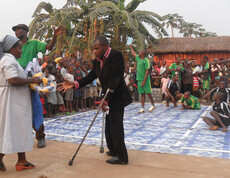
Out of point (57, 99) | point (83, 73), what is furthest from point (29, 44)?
point (83, 73)

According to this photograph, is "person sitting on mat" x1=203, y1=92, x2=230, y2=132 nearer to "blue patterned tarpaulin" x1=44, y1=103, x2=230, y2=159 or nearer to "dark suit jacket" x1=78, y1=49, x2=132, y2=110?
"blue patterned tarpaulin" x1=44, y1=103, x2=230, y2=159

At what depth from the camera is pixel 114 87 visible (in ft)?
11.5

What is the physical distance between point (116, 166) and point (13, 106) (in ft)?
5.09

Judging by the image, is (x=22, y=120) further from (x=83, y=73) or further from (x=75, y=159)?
(x=83, y=73)

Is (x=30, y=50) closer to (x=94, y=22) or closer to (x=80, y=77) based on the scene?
(x=80, y=77)

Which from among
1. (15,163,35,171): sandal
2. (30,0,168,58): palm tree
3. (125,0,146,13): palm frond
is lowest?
(15,163,35,171): sandal

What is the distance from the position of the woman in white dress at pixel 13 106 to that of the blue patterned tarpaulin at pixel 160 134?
1633 millimetres

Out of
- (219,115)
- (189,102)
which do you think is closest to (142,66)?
(189,102)

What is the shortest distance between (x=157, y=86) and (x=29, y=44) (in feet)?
33.7

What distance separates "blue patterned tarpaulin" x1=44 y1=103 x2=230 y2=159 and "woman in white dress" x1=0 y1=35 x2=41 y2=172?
5.36 feet

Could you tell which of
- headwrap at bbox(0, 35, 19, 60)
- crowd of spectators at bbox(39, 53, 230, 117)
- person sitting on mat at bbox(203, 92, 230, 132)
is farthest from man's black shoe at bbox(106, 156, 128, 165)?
person sitting on mat at bbox(203, 92, 230, 132)

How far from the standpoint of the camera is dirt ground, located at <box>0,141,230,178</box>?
10.4 feet

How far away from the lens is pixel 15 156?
3855 mm

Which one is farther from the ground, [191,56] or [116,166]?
[191,56]
